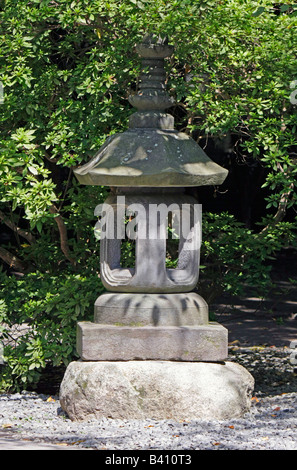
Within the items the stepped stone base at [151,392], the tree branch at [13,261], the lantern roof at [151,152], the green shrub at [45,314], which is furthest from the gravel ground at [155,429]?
the lantern roof at [151,152]

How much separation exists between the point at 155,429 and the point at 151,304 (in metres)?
0.98

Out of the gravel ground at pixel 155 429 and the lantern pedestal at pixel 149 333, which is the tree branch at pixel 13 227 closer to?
the gravel ground at pixel 155 429

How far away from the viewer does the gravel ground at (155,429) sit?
5.29 metres

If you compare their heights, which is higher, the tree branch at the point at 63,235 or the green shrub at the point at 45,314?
the tree branch at the point at 63,235

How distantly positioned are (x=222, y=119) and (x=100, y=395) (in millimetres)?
2438

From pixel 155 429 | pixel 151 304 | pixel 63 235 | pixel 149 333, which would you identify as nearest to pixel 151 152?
pixel 151 304

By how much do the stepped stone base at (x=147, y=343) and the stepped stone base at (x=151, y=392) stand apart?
2.8 inches

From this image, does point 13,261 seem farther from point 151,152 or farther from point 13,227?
point 151,152

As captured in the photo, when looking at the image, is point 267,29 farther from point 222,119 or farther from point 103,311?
point 103,311

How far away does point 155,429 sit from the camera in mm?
5699

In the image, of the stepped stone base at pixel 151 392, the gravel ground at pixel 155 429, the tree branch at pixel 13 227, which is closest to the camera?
the gravel ground at pixel 155 429

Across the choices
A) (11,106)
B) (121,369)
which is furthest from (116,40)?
(121,369)

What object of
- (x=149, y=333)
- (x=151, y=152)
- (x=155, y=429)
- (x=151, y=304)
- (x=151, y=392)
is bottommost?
(x=155, y=429)

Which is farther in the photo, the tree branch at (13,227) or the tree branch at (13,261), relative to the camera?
the tree branch at (13,261)
